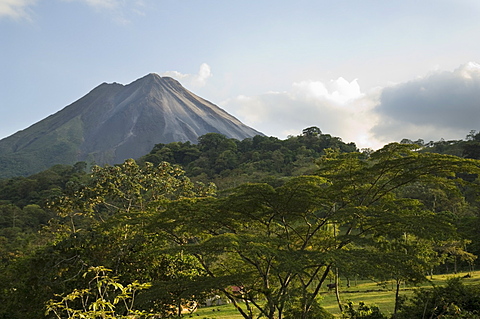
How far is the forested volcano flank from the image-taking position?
121438 mm

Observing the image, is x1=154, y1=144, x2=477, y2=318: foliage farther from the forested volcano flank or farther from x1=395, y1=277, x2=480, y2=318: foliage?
the forested volcano flank

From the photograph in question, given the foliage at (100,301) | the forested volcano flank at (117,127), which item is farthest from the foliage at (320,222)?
the forested volcano flank at (117,127)

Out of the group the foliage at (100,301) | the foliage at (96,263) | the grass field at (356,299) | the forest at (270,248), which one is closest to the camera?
the foliage at (100,301)

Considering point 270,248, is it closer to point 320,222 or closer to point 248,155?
point 320,222

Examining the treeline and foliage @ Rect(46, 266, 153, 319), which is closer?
foliage @ Rect(46, 266, 153, 319)

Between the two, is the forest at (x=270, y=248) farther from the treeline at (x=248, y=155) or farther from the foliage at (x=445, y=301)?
the treeline at (x=248, y=155)

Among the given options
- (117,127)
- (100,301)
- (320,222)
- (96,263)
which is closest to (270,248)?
(320,222)

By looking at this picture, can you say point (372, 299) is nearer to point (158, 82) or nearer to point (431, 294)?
point (431, 294)

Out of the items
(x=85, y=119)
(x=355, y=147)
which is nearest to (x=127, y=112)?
(x=85, y=119)

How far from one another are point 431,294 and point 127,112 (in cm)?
14911

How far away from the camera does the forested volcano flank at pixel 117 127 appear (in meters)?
121

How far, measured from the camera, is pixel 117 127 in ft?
473

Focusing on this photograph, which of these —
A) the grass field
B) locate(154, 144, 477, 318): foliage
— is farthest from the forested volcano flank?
locate(154, 144, 477, 318): foliage

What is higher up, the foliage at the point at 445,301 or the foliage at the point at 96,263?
the foliage at the point at 96,263
